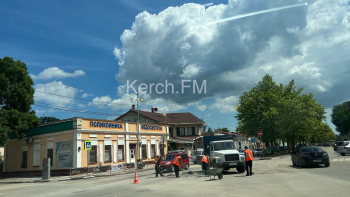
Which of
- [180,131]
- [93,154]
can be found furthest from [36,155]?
[180,131]

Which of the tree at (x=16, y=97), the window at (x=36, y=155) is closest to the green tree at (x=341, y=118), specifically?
the window at (x=36, y=155)

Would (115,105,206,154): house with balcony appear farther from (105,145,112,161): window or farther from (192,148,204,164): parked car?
(105,145,112,161): window

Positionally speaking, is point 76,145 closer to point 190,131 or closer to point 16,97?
point 16,97

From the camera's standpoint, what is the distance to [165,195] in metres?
10.1

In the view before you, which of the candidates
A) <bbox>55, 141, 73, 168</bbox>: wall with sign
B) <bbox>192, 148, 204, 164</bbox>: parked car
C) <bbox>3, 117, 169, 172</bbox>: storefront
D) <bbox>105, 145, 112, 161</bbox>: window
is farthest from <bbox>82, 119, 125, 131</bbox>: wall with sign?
<bbox>192, 148, 204, 164</bbox>: parked car

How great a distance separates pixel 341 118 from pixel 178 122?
238ft

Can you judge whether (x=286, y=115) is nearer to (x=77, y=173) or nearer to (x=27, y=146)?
(x=77, y=173)

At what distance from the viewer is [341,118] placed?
98750 millimetres

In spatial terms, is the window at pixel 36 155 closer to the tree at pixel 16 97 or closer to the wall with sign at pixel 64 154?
the tree at pixel 16 97

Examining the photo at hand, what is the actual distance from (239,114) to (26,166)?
35003 mm

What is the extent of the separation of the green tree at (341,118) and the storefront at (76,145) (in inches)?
3443

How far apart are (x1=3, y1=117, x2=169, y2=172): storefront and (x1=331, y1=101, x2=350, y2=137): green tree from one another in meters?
87.4

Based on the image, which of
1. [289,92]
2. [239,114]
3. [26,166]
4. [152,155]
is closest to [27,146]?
[26,166]

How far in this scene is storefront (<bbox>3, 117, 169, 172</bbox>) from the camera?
2739 cm
